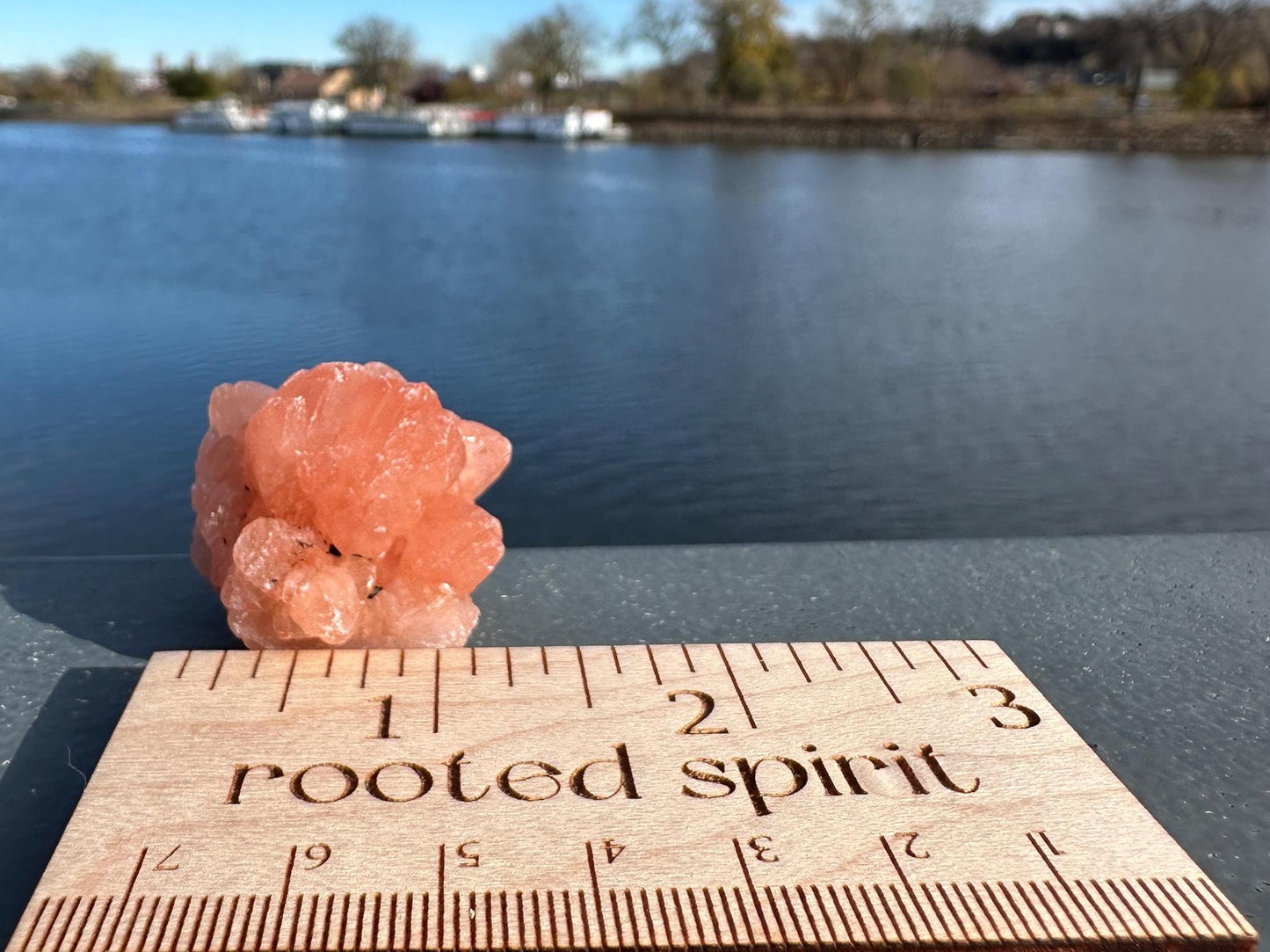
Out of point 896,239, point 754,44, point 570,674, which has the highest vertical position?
point 754,44

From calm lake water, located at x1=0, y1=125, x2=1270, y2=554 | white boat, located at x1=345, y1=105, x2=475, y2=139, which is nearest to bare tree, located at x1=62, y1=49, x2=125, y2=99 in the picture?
white boat, located at x1=345, y1=105, x2=475, y2=139

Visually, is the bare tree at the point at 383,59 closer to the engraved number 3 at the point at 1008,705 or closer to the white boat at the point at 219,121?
the white boat at the point at 219,121

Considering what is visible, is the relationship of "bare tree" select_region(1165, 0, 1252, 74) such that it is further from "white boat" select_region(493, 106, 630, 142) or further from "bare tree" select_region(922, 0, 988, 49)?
"white boat" select_region(493, 106, 630, 142)

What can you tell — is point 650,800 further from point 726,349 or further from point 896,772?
point 726,349

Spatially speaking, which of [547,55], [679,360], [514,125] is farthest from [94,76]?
[679,360]

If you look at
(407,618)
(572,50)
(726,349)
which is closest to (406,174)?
(726,349)

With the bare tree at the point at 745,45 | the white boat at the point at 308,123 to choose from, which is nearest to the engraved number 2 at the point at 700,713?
the bare tree at the point at 745,45

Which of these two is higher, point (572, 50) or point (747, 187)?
point (572, 50)
